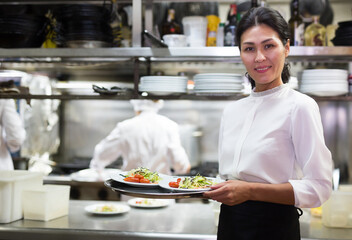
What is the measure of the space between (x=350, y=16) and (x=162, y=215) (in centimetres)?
320

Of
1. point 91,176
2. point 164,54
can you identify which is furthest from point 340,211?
point 91,176

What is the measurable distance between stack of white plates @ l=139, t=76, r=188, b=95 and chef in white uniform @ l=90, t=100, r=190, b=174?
1647mm

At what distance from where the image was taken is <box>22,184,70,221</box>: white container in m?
2.56

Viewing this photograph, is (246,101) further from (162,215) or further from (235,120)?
(162,215)

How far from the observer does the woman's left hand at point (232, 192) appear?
1567mm

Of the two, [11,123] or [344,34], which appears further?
[11,123]

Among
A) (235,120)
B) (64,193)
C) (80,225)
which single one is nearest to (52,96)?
(64,193)

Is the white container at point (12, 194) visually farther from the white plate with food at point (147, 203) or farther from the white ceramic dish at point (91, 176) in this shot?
the white ceramic dish at point (91, 176)

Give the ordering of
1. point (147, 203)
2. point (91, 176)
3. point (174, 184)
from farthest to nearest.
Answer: point (91, 176)
point (147, 203)
point (174, 184)

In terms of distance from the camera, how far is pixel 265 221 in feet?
5.56

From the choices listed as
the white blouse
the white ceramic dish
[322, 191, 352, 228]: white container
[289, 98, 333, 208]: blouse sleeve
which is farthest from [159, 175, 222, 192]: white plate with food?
the white ceramic dish

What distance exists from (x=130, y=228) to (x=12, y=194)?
80 centimetres

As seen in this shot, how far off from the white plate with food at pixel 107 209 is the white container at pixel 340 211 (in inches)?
52.9

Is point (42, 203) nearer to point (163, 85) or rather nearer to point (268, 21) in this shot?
point (163, 85)
